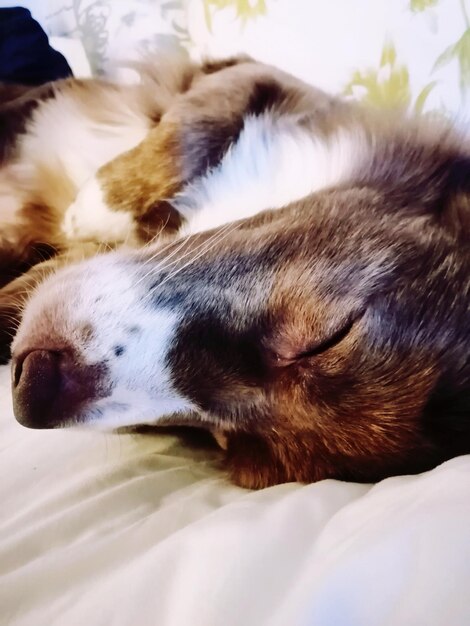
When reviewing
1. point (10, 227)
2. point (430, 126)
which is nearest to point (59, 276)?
point (10, 227)

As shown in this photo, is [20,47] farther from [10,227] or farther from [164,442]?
[164,442]

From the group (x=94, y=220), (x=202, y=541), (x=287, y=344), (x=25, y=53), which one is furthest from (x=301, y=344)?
(x=25, y=53)

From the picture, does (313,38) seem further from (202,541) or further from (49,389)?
(202,541)

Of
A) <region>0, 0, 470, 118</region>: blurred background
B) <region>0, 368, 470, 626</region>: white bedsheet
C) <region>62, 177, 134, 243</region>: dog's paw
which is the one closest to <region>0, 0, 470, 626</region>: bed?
<region>0, 368, 470, 626</region>: white bedsheet

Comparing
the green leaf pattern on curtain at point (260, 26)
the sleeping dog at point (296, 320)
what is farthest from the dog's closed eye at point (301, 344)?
the green leaf pattern on curtain at point (260, 26)

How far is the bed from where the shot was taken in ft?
2.31

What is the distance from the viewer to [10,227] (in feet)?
6.32

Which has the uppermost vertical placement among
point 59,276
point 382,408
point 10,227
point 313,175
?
point 313,175

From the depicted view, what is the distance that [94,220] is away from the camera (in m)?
1.73

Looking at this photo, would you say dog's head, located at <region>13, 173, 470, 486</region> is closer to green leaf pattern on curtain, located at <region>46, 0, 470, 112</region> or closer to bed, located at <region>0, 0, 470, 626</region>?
bed, located at <region>0, 0, 470, 626</region>

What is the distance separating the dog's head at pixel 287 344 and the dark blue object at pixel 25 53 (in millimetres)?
1338

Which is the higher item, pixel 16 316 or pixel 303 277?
pixel 303 277

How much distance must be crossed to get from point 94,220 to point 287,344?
78 cm

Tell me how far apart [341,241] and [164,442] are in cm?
50
